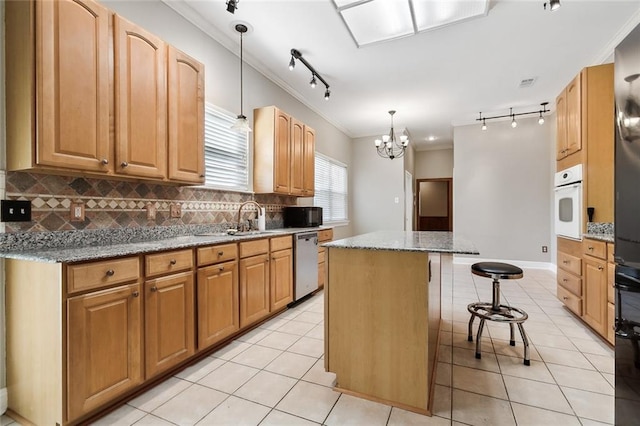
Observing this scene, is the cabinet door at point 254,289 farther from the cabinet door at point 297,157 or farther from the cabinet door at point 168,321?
the cabinet door at point 297,157

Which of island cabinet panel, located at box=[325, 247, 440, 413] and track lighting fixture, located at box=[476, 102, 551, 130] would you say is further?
track lighting fixture, located at box=[476, 102, 551, 130]

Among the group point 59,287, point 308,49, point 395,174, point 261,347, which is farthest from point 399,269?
point 395,174

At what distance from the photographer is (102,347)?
5.13ft

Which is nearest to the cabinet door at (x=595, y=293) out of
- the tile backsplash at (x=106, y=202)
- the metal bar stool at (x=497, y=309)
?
the metal bar stool at (x=497, y=309)

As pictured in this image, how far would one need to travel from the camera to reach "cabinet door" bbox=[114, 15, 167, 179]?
6.23 ft

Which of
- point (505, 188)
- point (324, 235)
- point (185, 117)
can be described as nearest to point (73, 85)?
point (185, 117)

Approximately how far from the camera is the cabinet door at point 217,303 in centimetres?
217

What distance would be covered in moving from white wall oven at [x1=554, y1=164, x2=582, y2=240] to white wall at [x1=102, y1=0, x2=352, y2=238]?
11.3 feet

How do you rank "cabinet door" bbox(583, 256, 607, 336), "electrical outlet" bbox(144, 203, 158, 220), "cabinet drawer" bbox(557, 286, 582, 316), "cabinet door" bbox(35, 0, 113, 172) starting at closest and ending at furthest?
"cabinet door" bbox(35, 0, 113, 172), "electrical outlet" bbox(144, 203, 158, 220), "cabinet door" bbox(583, 256, 607, 336), "cabinet drawer" bbox(557, 286, 582, 316)

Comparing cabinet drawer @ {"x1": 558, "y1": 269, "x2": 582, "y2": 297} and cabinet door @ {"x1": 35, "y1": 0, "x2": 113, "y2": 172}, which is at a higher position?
cabinet door @ {"x1": 35, "y1": 0, "x2": 113, "y2": 172}

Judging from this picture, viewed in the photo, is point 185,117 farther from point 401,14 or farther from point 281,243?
point 401,14

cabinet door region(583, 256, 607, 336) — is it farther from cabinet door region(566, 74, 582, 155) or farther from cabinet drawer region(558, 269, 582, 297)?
cabinet door region(566, 74, 582, 155)

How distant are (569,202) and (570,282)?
33.9 inches

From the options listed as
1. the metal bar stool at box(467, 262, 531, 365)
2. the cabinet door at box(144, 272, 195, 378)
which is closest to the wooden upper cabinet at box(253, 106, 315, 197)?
the cabinet door at box(144, 272, 195, 378)
